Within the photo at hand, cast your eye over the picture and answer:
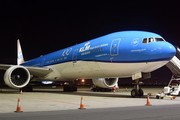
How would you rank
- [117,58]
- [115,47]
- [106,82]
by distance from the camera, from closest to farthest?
1. [117,58]
2. [115,47]
3. [106,82]

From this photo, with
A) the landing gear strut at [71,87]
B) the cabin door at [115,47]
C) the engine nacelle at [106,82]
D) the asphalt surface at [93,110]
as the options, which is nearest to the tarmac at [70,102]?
the asphalt surface at [93,110]

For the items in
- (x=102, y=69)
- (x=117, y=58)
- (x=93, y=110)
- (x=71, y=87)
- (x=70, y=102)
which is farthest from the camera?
(x=71, y=87)

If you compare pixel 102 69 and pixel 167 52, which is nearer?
pixel 167 52

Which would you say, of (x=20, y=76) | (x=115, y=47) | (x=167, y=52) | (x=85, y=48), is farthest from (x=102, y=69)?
(x=20, y=76)

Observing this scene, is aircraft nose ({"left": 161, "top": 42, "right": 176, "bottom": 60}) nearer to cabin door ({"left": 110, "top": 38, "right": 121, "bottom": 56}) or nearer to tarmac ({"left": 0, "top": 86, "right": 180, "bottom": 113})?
tarmac ({"left": 0, "top": 86, "right": 180, "bottom": 113})

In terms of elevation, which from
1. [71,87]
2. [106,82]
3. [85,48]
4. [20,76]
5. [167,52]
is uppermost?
[85,48]

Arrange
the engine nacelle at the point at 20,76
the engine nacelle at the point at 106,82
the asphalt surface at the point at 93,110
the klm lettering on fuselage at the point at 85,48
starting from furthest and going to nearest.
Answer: the engine nacelle at the point at 106,82 → the engine nacelle at the point at 20,76 → the klm lettering on fuselage at the point at 85,48 → the asphalt surface at the point at 93,110

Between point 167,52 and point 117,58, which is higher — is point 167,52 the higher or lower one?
the higher one

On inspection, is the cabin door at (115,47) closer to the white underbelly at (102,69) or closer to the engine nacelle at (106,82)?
the white underbelly at (102,69)

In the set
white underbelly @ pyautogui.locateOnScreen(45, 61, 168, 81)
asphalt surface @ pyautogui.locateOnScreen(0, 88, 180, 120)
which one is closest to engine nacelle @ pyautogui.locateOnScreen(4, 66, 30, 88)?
white underbelly @ pyautogui.locateOnScreen(45, 61, 168, 81)

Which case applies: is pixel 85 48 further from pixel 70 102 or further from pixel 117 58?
pixel 70 102

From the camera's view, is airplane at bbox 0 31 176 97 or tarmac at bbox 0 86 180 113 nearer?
tarmac at bbox 0 86 180 113

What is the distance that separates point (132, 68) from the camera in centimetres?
1205

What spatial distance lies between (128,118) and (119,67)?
271 inches
